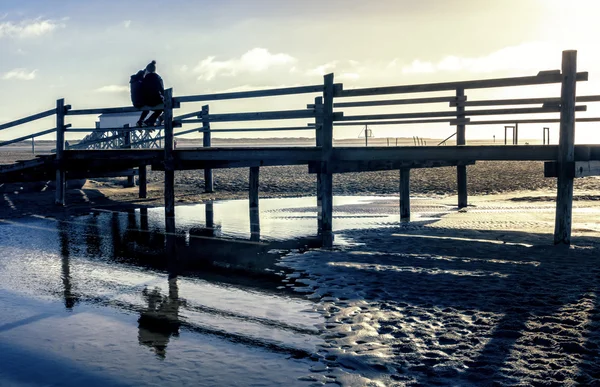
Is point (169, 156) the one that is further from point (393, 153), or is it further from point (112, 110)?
point (393, 153)

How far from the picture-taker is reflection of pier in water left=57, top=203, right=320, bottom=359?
5816mm

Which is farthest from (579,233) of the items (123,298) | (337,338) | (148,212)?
(148,212)

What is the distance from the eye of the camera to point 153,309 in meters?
6.66

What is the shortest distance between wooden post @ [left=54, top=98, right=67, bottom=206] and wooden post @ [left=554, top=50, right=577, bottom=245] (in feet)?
40.6

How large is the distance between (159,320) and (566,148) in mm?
6990

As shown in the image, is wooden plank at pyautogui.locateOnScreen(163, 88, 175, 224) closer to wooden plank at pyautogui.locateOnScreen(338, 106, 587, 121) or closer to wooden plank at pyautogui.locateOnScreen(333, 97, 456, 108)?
wooden plank at pyautogui.locateOnScreen(333, 97, 456, 108)

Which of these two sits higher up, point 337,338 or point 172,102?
point 172,102

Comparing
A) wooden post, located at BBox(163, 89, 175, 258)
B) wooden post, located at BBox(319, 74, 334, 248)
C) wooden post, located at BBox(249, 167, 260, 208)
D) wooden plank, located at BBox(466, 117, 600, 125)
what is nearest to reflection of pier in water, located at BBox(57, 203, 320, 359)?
wooden post, located at BBox(163, 89, 175, 258)

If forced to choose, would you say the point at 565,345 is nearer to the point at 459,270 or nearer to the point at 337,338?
the point at 337,338

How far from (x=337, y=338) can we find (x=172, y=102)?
9852 millimetres

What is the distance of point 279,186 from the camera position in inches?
930

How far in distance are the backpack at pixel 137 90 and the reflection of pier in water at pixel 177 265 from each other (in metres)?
2.75

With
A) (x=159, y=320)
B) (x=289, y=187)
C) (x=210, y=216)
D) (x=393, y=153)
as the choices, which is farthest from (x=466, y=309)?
(x=289, y=187)

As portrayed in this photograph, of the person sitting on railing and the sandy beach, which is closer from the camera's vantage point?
the sandy beach
